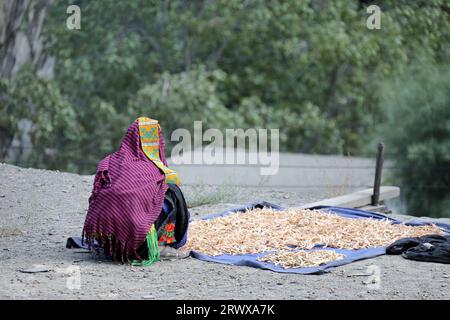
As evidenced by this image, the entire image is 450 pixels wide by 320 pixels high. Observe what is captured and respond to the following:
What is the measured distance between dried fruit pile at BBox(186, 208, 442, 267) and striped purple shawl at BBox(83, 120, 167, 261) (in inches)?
23.0

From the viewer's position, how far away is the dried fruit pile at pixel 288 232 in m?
5.98

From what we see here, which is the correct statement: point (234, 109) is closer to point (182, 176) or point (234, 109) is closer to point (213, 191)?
point (182, 176)

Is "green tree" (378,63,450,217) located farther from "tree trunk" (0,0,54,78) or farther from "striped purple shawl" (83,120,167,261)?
"striped purple shawl" (83,120,167,261)

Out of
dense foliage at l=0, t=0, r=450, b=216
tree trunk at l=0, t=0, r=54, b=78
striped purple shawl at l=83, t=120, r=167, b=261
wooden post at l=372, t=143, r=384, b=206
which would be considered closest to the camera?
striped purple shawl at l=83, t=120, r=167, b=261

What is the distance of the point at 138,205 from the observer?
18.1 feet

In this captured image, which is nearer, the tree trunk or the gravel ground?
the gravel ground

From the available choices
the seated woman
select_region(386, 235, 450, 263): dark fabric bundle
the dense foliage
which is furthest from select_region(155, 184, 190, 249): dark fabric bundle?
the dense foliage

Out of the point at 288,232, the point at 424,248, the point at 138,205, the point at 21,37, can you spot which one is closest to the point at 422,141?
the point at 288,232

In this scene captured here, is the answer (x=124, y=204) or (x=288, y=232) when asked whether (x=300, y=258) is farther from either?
(x=124, y=204)

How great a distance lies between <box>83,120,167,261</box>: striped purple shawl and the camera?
5.48m

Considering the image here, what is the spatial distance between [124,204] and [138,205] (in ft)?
0.31
